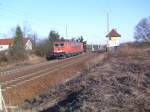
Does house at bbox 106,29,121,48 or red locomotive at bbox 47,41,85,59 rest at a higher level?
house at bbox 106,29,121,48

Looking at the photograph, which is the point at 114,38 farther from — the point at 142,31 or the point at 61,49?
the point at 61,49

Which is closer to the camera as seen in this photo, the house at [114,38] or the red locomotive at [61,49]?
the red locomotive at [61,49]

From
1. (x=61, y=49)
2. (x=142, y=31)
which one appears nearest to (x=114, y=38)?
(x=142, y=31)

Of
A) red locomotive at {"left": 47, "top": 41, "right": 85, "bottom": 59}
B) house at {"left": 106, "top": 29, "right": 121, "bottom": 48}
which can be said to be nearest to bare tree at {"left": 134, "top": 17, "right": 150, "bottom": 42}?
house at {"left": 106, "top": 29, "right": 121, "bottom": 48}

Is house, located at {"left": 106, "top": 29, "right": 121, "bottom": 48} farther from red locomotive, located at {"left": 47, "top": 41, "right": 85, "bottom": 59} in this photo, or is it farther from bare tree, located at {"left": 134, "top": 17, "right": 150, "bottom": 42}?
red locomotive, located at {"left": 47, "top": 41, "right": 85, "bottom": 59}

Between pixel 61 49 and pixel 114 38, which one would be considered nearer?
pixel 61 49

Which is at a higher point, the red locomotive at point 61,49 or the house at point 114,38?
the house at point 114,38

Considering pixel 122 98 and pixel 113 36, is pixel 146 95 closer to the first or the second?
pixel 122 98

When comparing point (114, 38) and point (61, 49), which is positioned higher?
point (114, 38)

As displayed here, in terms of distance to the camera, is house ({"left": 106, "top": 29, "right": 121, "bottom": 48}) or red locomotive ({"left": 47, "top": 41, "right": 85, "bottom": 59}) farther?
house ({"left": 106, "top": 29, "right": 121, "bottom": 48})

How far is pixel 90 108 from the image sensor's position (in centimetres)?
1315

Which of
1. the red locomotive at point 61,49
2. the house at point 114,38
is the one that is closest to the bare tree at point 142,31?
the house at point 114,38

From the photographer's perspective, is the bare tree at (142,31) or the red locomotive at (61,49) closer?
the red locomotive at (61,49)

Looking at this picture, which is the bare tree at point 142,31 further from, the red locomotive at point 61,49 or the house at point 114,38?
the red locomotive at point 61,49
